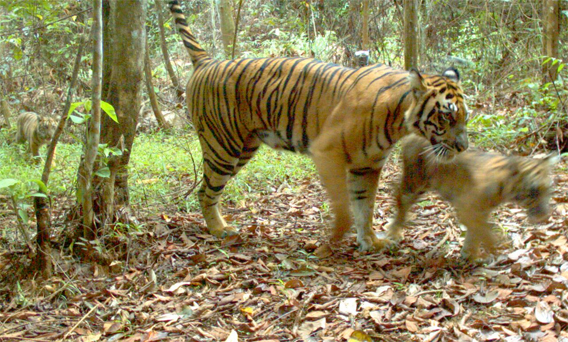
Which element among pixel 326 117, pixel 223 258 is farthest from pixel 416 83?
pixel 223 258

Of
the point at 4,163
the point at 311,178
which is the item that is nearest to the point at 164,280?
the point at 311,178

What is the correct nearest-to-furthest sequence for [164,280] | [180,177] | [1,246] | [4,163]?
[164,280] < [1,246] < [180,177] < [4,163]

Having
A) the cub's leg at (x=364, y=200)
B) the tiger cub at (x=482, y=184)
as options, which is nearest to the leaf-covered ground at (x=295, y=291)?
the cub's leg at (x=364, y=200)

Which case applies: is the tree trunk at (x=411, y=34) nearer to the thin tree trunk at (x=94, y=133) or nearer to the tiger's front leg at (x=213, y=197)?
the tiger's front leg at (x=213, y=197)

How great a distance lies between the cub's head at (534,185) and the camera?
11.5ft

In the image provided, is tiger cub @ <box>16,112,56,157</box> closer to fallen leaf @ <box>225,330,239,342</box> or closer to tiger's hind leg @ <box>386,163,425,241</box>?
tiger's hind leg @ <box>386,163,425,241</box>

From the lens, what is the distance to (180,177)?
632 cm

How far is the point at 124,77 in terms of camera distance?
391 cm

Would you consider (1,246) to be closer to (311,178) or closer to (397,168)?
(311,178)

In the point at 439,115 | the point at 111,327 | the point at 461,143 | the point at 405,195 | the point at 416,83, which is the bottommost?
the point at 111,327

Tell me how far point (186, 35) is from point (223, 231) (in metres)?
2.08

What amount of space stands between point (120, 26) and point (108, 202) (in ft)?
4.76

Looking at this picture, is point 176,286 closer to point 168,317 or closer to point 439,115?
point 168,317

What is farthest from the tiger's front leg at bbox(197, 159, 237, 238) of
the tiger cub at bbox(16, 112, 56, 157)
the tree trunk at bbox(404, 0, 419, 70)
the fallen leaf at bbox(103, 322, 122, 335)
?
the tiger cub at bbox(16, 112, 56, 157)
